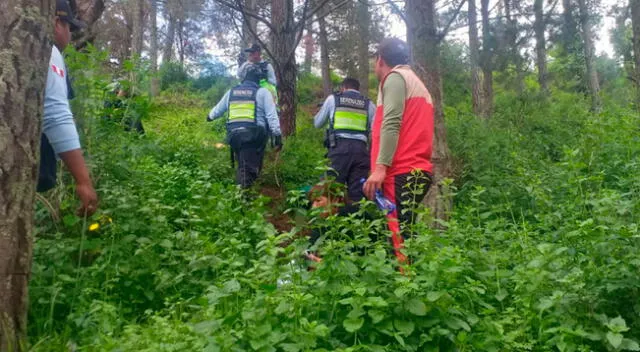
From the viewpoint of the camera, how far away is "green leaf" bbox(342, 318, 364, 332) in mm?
2520

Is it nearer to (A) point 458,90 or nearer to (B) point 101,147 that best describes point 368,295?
(B) point 101,147

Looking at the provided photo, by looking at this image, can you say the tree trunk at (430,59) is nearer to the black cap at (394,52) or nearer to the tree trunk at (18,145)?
the black cap at (394,52)

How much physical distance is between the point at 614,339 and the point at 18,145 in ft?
8.57

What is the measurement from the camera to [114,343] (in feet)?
9.03

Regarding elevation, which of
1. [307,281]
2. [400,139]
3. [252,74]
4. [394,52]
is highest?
[252,74]

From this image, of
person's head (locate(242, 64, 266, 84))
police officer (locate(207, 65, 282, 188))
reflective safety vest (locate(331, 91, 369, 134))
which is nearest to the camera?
reflective safety vest (locate(331, 91, 369, 134))

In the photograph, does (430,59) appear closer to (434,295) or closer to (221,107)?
(221,107)

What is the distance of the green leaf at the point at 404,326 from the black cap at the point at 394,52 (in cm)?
232

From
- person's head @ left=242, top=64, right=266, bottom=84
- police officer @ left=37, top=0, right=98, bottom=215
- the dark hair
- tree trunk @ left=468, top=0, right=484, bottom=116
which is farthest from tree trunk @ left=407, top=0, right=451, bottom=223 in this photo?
tree trunk @ left=468, top=0, right=484, bottom=116

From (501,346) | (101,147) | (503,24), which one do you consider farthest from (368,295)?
(503,24)

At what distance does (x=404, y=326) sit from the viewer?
262 cm

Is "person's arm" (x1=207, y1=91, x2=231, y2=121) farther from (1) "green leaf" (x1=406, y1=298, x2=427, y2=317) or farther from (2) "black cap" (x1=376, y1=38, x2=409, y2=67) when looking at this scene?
(1) "green leaf" (x1=406, y1=298, x2=427, y2=317)

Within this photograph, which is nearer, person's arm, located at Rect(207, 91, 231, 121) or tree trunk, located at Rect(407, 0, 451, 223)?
tree trunk, located at Rect(407, 0, 451, 223)

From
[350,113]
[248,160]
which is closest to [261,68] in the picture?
[248,160]
